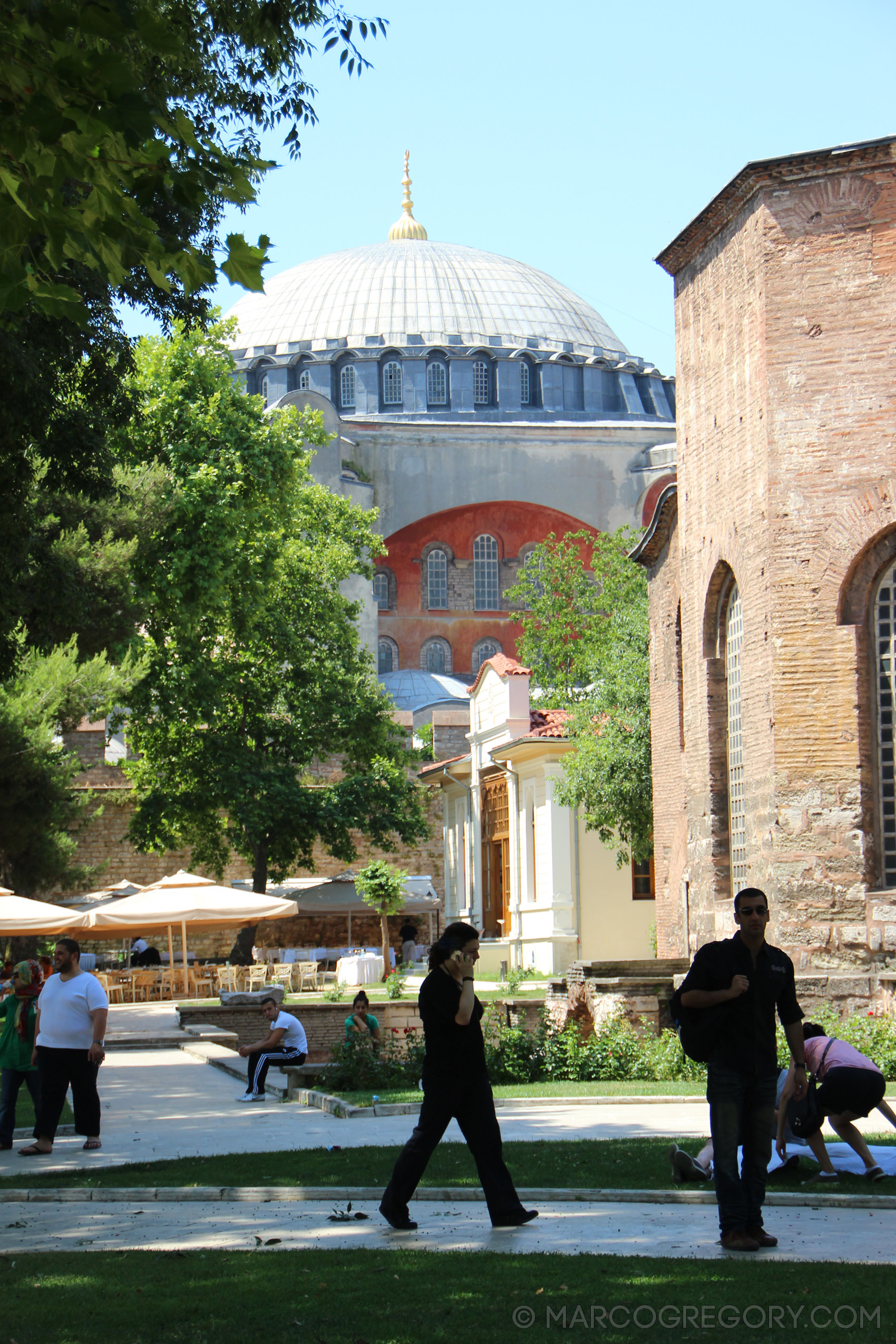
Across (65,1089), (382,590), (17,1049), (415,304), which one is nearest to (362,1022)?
(17,1049)

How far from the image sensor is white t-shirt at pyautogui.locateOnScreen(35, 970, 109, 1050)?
9.95 metres

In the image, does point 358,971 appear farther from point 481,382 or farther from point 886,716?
point 481,382

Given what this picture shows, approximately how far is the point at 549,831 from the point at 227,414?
10.3 m

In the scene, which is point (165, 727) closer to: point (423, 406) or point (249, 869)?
point (249, 869)

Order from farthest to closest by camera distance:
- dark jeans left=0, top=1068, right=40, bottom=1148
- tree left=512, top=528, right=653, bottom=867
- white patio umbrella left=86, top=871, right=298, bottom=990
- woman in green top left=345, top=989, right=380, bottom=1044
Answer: tree left=512, top=528, right=653, bottom=867, white patio umbrella left=86, top=871, right=298, bottom=990, woman in green top left=345, top=989, right=380, bottom=1044, dark jeans left=0, top=1068, right=40, bottom=1148

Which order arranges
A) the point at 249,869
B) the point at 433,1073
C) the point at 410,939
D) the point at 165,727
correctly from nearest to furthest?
the point at 433,1073, the point at 165,727, the point at 410,939, the point at 249,869

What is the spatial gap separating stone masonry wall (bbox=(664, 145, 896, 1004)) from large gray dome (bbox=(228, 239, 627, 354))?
51.8m

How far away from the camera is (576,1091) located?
45.9 feet

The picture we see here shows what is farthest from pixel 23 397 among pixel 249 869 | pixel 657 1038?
pixel 249 869

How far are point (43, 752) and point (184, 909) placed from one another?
3616 mm

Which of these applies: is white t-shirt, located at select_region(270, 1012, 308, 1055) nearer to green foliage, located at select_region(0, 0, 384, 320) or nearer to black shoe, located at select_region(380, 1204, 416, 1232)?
black shoe, located at select_region(380, 1204, 416, 1232)

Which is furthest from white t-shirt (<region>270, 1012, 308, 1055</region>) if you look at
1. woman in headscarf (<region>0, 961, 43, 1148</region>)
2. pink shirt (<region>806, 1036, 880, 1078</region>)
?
pink shirt (<region>806, 1036, 880, 1078</region>)

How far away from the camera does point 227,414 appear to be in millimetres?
26328

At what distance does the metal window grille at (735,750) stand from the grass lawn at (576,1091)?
3146mm
